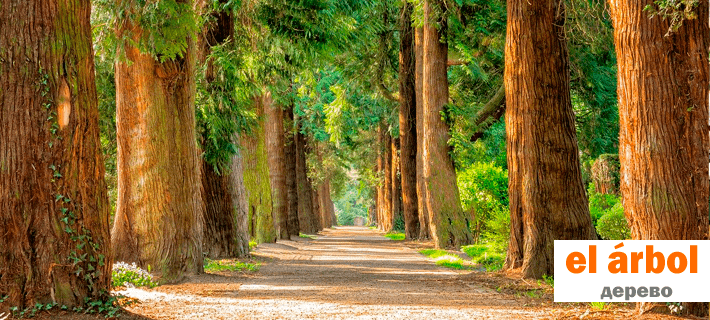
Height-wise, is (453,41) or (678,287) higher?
(453,41)

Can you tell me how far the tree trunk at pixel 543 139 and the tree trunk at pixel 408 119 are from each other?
47.6ft

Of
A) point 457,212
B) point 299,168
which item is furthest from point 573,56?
point 299,168

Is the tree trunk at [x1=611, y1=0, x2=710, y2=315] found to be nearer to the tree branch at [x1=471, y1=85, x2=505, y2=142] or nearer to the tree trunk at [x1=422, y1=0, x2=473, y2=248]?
the tree trunk at [x1=422, y1=0, x2=473, y2=248]

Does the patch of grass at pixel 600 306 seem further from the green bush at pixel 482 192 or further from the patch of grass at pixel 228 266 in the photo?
the green bush at pixel 482 192

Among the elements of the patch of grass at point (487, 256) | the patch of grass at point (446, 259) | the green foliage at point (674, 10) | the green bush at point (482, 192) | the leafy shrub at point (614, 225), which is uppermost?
the green foliage at point (674, 10)

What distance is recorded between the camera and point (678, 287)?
26.5ft

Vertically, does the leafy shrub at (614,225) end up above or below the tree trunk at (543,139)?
below

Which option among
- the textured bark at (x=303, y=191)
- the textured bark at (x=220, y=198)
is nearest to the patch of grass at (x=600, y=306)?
the textured bark at (x=220, y=198)

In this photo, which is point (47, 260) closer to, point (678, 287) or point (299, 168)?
point (678, 287)

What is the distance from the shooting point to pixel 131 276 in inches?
488

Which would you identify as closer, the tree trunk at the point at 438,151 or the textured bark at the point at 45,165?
the textured bark at the point at 45,165

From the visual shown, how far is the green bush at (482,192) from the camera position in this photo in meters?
22.8

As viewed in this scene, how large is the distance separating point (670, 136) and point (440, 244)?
15.2m

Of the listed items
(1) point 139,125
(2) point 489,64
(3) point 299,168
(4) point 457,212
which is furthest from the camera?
(3) point 299,168
